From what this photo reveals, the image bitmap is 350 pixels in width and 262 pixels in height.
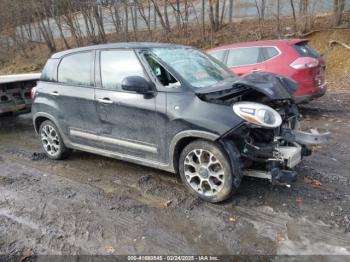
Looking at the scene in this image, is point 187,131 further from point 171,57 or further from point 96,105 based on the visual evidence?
point 96,105

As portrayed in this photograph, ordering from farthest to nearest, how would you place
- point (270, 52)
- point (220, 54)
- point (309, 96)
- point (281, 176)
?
point (220, 54)
point (270, 52)
point (309, 96)
point (281, 176)

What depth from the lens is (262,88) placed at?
12.6 ft

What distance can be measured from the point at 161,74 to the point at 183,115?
2.34ft

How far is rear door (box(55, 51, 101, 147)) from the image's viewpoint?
5141 millimetres

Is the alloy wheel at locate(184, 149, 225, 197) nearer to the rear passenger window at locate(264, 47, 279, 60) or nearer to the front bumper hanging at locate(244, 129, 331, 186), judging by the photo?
the front bumper hanging at locate(244, 129, 331, 186)

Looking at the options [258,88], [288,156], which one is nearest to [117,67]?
[258,88]

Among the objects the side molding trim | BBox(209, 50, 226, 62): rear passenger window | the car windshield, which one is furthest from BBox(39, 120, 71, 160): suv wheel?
BBox(209, 50, 226, 62): rear passenger window

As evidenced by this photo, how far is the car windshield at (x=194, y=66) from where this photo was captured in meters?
4.50

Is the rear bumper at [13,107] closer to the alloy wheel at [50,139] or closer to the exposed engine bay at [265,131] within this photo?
the alloy wheel at [50,139]

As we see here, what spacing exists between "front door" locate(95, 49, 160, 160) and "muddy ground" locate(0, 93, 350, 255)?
21.0 inches

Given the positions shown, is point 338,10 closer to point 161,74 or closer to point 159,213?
point 161,74

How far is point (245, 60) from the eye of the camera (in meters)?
8.43

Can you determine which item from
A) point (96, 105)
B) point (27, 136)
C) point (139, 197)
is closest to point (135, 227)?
point (139, 197)

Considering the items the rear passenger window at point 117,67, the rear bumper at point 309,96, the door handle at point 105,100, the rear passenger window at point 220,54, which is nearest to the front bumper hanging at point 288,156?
the rear passenger window at point 117,67
